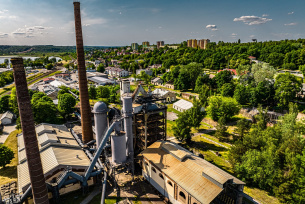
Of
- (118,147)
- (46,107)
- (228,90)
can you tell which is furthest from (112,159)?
(228,90)

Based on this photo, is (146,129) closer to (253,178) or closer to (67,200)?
(67,200)

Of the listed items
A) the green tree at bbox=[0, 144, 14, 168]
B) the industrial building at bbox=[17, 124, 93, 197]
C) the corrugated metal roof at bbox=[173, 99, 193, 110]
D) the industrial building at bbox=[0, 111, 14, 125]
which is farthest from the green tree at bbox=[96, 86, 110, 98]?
the green tree at bbox=[0, 144, 14, 168]

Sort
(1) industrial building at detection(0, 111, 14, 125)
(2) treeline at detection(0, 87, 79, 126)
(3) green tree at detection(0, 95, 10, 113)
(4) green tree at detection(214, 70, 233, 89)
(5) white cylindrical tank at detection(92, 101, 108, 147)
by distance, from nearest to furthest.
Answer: (5) white cylindrical tank at detection(92, 101, 108, 147) < (2) treeline at detection(0, 87, 79, 126) < (1) industrial building at detection(0, 111, 14, 125) < (3) green tree at detection(0, 95, 10, 113) < (4) green tree at detection(214, 70, 233, 89)

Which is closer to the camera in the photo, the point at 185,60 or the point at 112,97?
the point at 112,97

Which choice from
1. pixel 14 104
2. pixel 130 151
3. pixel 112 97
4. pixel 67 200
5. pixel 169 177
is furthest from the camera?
pixel 112 97

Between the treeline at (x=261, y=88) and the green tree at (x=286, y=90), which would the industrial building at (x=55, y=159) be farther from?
the green tree at (x=286, y=90)

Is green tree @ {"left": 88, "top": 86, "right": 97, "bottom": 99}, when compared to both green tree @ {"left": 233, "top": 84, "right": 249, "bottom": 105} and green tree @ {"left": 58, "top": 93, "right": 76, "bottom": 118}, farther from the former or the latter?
green tree @ {"left": 233, "top": 84, "right": 249, "bottom": 105}

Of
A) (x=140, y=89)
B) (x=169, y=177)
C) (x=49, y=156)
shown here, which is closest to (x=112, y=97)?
(x=140, y=89)
